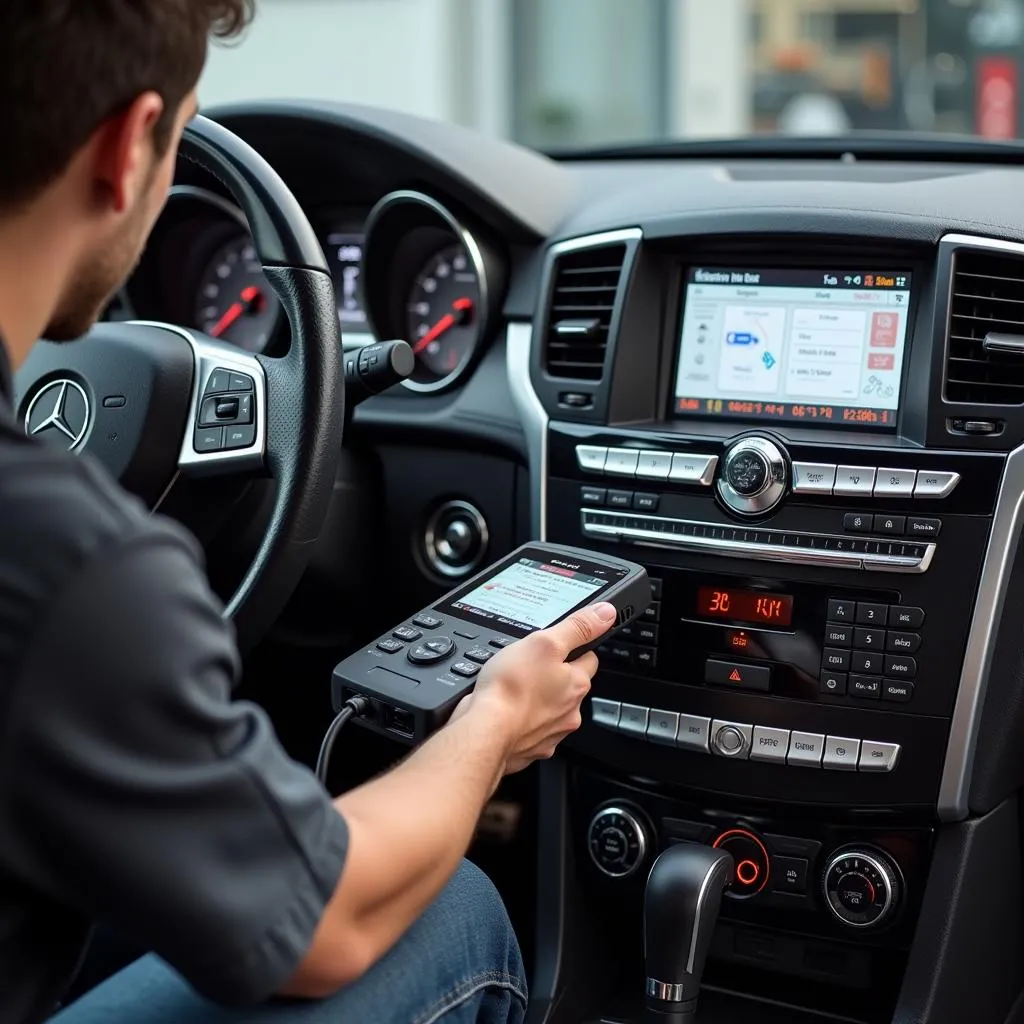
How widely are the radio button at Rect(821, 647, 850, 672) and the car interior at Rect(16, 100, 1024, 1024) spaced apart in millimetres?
12

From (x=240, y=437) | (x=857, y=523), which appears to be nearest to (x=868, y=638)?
(x=857, y=523)

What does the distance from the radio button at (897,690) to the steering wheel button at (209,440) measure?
734mm

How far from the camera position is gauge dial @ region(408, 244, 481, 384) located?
1.92 metres

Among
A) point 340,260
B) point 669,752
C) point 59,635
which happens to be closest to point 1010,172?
point 669,752

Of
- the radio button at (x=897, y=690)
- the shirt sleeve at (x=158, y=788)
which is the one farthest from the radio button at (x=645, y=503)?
the shirt sleeve at (x=158, y=788)

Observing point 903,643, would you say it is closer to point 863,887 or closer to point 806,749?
point 806,749

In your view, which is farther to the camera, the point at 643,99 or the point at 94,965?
the point at 643,99

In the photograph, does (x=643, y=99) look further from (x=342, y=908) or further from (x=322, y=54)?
(x=342, y=908)

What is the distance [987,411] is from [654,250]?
17.1 inches

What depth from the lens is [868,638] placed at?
152 cm

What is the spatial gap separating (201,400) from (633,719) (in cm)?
61

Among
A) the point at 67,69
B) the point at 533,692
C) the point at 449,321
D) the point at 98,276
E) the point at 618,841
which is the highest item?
the point at 67,69

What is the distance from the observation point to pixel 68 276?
935mm

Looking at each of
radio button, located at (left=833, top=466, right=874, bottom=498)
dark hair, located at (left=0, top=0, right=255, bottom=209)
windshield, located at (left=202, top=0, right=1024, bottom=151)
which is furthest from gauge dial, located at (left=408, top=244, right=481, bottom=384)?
windshield, located at (left=202, top=0, right=1024, bottom=151)
